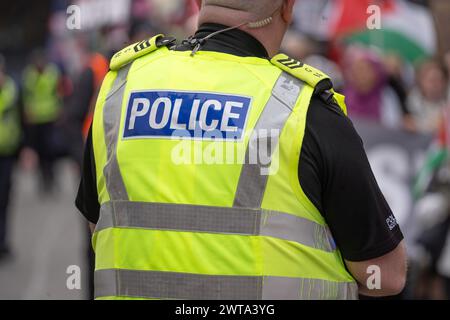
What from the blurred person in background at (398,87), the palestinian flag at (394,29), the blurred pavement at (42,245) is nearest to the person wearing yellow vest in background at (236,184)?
the blurred pavement at (42,245)

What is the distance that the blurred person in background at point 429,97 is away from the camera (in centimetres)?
908

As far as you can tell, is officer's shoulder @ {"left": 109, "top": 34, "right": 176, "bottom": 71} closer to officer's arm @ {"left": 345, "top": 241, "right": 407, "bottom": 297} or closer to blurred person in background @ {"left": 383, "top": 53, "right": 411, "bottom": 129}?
officer's arm @ {"left": 345, "top": 241, "right": 407, "bottom": 297}

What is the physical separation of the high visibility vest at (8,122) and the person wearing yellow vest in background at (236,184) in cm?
897

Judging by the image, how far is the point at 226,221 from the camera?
9.87 feet

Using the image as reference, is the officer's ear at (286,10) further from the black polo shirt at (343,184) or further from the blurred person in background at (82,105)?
the blurred person in background at (82,105)

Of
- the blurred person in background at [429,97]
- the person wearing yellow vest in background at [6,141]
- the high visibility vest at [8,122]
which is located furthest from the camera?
the high visibility vest at [8,122]

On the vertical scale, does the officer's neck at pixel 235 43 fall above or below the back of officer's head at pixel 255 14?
below

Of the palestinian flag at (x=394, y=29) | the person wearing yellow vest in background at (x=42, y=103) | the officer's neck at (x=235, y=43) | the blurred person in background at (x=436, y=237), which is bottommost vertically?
the person wearing yellow vest in background at (x=42, y=103)

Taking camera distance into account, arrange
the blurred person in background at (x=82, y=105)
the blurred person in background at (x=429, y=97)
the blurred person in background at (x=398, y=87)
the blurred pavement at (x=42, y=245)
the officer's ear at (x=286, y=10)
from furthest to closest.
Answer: the blurred person in background at (x=398, y=87)
the blurred pavement at (x=42, y=245)
the blurred person in background at (x=429, y=97)
the blurred person in background at (x=82, y=105)
the officer's ear at (x=286, y=10)

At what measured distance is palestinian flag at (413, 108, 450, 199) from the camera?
792cm

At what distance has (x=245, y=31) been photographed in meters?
3.19

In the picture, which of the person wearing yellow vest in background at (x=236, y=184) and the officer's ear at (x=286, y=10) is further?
the officer's ear at (x=286, y=10)

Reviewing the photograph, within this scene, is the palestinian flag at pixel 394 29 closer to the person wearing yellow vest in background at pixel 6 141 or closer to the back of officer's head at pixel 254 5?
the person wearing yellow vest in background at pixel 6 141

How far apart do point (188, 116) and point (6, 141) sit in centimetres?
917
